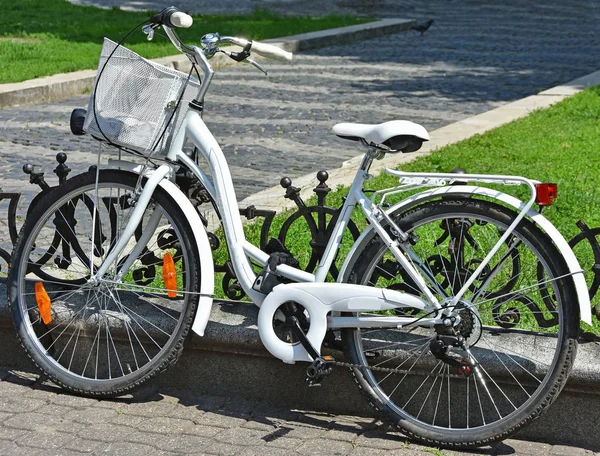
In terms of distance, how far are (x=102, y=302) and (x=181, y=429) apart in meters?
0.73

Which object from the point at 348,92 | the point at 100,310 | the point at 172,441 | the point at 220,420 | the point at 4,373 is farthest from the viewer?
the point at 348,92

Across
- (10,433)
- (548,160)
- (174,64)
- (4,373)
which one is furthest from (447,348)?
(174,64)

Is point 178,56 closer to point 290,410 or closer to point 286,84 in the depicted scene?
point 286,84

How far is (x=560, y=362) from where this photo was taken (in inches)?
155

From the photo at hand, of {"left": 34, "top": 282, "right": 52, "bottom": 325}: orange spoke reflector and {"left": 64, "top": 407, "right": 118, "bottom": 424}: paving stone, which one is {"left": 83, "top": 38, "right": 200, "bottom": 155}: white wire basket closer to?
{"left": 34, "top": 282, "right": 52, "bottom": 325}: orange spoke reflector

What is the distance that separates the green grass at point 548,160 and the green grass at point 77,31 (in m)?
5.83

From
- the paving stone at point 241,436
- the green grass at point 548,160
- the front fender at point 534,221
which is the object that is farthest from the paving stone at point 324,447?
the green grass at point 548,160

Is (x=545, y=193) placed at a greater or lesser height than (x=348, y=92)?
greater

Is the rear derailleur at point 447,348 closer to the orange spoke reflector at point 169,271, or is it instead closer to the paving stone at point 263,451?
the paving stone at point 263,451

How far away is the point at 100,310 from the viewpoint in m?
4.70

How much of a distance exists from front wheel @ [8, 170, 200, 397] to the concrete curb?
7330mm

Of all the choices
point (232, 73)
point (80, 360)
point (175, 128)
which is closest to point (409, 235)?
point (175, 128)

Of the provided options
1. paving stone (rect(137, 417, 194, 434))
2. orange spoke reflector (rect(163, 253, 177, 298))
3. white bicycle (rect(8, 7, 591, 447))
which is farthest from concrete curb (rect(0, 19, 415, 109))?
paving stone (rect(137, 417, 194, 434))

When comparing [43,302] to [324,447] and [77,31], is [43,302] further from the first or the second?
[77,31]
